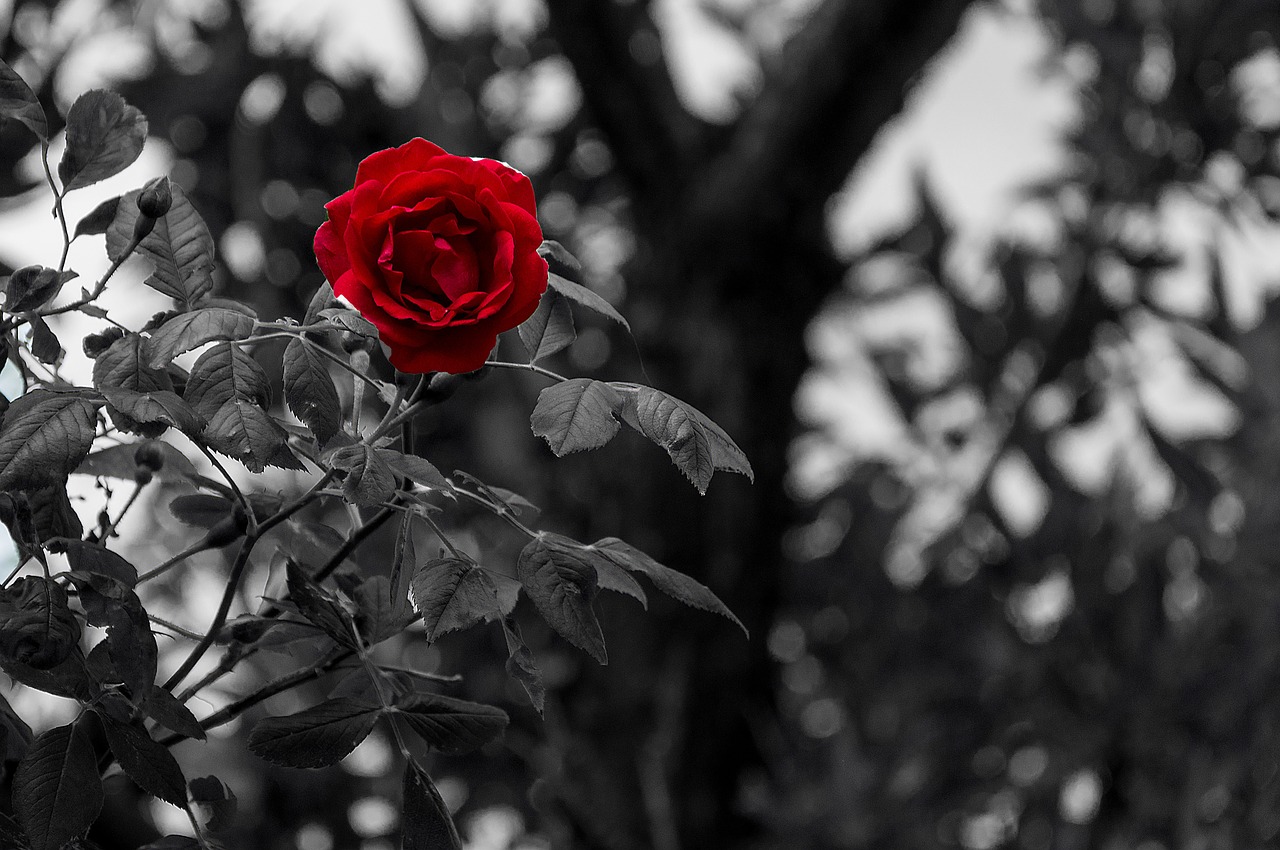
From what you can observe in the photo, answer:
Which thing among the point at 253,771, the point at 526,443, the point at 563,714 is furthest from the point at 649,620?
the point at 253,771

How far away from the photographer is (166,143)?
2121 mm

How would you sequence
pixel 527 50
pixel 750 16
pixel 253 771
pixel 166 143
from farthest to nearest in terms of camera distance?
pixel 750 16, pixel 527 50, pixel 166 143, pixel 253 771

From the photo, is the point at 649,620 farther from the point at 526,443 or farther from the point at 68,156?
the point at 68,156

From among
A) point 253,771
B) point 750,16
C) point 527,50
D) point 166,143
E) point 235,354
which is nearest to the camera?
point 235,354

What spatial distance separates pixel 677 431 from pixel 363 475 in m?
0.11

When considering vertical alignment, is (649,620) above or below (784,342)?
below

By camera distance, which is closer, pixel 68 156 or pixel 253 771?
pixel 68 156

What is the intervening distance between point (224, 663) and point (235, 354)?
13cm

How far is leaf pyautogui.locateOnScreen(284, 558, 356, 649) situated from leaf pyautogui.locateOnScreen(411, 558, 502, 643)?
0.03 m

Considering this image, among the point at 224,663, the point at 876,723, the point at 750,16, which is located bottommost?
the point at 876,723

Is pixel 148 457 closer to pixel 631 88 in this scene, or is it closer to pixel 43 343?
pixel 43 343

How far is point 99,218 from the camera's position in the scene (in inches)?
18.4

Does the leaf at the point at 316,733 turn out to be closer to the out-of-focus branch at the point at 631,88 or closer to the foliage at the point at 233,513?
the foliage at the point at 233,513

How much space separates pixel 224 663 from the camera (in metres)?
0.48
